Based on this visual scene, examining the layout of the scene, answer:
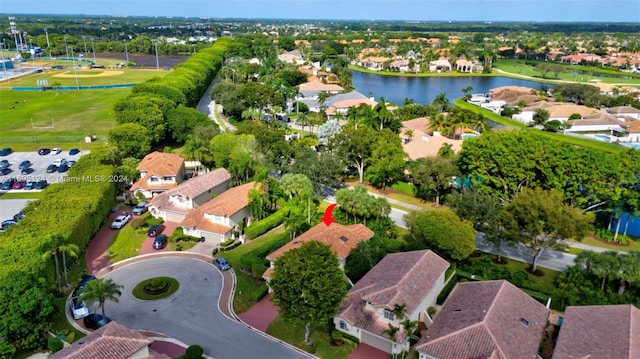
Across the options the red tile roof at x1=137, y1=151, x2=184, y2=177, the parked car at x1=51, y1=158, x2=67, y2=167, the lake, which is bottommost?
the parked car at x1=51, y1=158, x2=67, y2=167

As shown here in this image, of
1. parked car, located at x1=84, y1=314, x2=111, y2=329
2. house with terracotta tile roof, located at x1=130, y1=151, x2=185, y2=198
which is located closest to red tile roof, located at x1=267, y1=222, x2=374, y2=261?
parked car, located at x1=84, y1=314, x2=111, y2=329

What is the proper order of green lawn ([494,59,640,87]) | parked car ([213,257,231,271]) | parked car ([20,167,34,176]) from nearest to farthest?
parked car ([213,257,231,271])
parked car ([20,167,34,176])
green lawn ([494,59,640,87])

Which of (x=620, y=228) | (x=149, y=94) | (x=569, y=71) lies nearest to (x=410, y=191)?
(x=620, y=228)

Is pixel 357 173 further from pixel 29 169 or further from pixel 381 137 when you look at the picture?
pixel 29 169

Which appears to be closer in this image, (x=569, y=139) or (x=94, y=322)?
(x=94, y=322)

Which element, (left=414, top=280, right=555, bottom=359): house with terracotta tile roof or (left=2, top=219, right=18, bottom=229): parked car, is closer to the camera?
(left=414, top=280, right=555, bottom=359): house with terracotta tile roof

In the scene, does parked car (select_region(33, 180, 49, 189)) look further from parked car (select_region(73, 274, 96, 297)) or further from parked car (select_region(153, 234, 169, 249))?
parked car (select_region(73, 274, 96, 297))

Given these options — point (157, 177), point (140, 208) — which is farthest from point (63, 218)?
point (157, 177)

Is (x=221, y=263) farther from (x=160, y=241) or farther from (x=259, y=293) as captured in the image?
(x=160, y=241)
